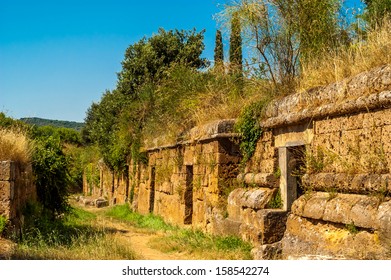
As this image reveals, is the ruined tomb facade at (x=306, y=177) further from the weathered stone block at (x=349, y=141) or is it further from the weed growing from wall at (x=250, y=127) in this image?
the weed growing from wall at (x=250, y=127)

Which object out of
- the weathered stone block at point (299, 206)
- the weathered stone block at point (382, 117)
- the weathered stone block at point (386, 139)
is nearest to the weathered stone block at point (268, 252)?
the weathered stone block at point (299, 206)

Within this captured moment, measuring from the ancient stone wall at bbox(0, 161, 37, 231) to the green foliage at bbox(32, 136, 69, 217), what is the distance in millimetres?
1454

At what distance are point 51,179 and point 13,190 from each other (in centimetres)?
313

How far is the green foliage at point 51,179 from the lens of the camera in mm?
11703

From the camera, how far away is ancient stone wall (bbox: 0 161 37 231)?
856cm

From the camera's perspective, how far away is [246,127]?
10.2 m

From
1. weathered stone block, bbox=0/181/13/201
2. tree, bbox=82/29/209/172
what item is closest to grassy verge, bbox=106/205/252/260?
weathered stone block, bbox=0/181/13/201

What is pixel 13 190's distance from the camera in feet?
28.8

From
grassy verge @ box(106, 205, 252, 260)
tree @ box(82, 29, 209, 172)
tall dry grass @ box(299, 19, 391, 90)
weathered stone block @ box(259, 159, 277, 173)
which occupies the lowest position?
grassy verge @ box(106, 205, 252, 260)

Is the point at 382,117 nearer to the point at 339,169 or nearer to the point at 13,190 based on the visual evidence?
the point at 339,169

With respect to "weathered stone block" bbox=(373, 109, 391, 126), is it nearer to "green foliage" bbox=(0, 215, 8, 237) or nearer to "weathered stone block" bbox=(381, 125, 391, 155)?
"weathered stone block" bbox=(381, 125, 391, 155)

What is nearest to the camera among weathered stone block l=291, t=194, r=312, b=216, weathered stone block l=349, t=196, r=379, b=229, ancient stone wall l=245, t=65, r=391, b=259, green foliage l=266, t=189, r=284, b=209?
Answer: weathered stone block l=349, t=196, r=379, b=229

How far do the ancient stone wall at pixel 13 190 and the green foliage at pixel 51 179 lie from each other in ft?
4.77
